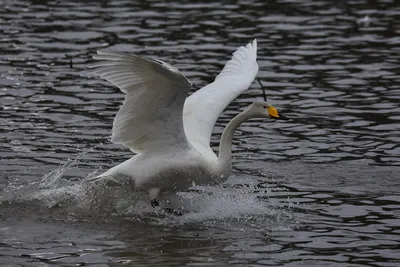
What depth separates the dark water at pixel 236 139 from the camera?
361 inches

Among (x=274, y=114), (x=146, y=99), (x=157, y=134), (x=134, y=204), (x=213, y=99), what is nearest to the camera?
(x=146, y=99)

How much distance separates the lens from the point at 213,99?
1122cm

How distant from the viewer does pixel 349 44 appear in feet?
56.5

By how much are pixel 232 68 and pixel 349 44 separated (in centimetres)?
576

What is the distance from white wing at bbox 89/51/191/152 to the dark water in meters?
0.73

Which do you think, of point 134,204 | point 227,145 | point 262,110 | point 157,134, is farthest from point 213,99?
point 134,204

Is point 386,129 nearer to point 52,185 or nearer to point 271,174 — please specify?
point 271,174

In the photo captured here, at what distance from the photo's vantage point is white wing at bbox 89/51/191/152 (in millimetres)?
9289

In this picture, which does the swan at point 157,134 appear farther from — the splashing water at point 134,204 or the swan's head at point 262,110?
the splashing water at point 134,204

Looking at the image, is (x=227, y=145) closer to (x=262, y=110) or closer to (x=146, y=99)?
(x=262, y=110)

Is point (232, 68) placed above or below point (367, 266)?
above

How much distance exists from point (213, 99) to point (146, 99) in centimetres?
168

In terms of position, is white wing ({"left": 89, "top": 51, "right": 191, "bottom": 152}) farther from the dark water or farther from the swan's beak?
the swan's beak

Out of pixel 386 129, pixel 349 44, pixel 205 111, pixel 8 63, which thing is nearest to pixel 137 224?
pixel 205 111
